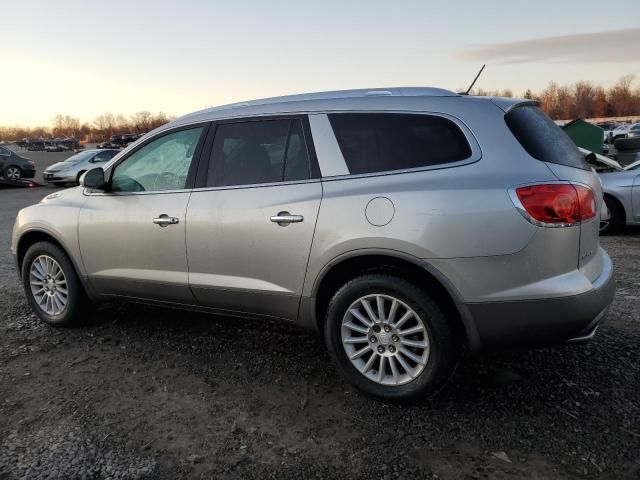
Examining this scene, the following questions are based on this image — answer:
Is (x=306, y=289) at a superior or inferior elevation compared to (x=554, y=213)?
inferior

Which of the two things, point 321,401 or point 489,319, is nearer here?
point 489,319

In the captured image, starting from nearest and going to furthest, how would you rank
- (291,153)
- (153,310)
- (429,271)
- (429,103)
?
(429,271)
(429,103)
(291,153)
(153,310)

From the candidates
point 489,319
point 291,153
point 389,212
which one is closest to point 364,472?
point 489,319

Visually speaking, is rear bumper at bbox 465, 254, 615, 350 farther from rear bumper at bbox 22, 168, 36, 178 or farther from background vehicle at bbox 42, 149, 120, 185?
rear bumper at bbox 22, 168, 36, 178

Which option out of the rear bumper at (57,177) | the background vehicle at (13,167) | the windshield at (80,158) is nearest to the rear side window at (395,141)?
the rear bumper at (57,177)

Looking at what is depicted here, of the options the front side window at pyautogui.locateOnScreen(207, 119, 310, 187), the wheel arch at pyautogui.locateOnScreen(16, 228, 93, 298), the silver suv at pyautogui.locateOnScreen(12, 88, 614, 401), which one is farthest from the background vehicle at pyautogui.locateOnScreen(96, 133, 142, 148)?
the front side window at pyautogui.locateOnScreen(207, 119, 310, 187)

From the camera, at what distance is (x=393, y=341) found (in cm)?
321

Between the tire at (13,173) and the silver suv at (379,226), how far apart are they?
1944 cm

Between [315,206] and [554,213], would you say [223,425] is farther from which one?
[554,213]

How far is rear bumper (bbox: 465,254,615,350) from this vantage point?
2.86 metres

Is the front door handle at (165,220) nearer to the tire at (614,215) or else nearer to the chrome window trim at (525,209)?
the chrome window trim at (525,209)

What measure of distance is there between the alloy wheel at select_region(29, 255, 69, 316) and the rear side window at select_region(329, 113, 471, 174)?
277cm

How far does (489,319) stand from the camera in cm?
295

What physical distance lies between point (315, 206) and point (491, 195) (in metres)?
1.02
